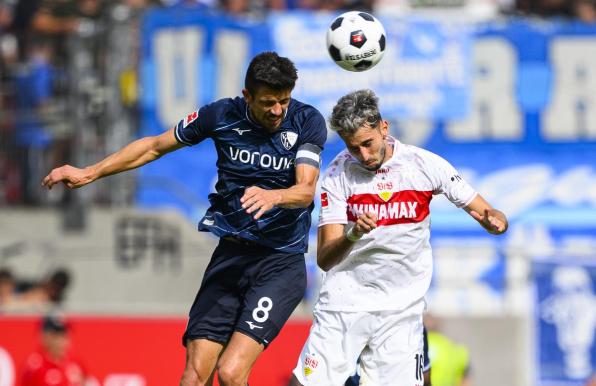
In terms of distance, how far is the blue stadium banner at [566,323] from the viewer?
1367cm

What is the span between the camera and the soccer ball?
8164 mm

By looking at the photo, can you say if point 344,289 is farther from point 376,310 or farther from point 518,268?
point 518,268

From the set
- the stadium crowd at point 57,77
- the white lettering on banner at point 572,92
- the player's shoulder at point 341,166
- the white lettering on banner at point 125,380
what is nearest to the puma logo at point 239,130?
the player's shoulder at point 341,166

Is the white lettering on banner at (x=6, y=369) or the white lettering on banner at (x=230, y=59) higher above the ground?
the white lettering on banner at (x=230, y=59)

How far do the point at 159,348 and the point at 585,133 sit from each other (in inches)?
302

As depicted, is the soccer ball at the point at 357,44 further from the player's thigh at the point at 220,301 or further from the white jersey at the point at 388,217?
the player's thigh at the point at 220,301

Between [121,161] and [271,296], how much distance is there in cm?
131

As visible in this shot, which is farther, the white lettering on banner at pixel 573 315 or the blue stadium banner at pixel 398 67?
the blue stadium banner at pixel 398 67

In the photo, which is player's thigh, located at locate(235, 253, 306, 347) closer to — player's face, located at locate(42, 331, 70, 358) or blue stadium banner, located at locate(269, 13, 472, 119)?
player's face, located at locate(42, 331, 70, 358)

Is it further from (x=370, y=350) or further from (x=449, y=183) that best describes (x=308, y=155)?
(x=370, y=350)

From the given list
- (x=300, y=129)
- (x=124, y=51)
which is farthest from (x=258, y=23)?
(x=300, y=129)

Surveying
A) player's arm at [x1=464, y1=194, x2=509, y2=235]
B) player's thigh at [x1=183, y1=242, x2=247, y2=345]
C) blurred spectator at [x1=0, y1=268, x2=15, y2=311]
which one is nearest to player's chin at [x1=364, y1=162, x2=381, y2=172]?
player's arm at [x1=464, y1=194, x2=509, y2=235]

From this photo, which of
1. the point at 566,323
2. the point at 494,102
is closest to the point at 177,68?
the point at 494,102

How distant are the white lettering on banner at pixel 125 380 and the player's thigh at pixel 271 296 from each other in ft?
19.5
